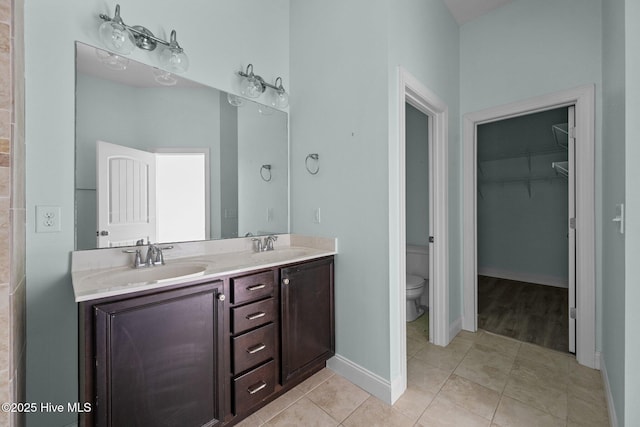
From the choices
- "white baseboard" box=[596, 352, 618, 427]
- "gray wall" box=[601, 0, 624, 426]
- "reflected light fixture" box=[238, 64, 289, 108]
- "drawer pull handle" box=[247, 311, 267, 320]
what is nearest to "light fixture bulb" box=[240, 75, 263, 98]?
"reflected light fixture" box=[238, 64, 289, 108]

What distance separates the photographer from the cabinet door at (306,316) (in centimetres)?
163

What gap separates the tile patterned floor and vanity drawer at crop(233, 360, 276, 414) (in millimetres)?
139

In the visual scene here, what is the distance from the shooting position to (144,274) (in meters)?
1.41

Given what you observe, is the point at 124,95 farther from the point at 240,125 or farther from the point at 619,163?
the point at 619,163

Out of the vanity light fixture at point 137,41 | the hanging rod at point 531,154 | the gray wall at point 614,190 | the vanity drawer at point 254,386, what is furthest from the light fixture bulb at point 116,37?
the hanging rod at point 531,154

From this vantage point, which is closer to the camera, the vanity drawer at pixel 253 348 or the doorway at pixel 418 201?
the vanity drawer at pixel 253 348

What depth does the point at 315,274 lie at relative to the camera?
181 cm

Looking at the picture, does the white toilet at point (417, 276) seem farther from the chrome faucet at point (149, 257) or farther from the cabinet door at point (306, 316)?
the chrome faucet at point (149, 257)

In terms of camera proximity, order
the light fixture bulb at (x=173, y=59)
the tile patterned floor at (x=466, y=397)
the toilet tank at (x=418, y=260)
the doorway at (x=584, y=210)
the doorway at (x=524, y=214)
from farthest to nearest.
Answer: the doorway at (x=524, y=214) < the toilet tank at (x=418, y=260) < the doorway at (x=584, y=210) < the light fixture bulb at (x=173, y=59) < the tile patterned floor at (x=466, y=397)

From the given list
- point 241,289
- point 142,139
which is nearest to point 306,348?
point 241,289

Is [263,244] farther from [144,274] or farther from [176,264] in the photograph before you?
[144,274]

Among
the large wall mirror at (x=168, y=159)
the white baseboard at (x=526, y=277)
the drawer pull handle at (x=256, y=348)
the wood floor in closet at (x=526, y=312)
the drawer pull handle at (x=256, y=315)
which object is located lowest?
the wood floor in closet at (x=526, y=312)

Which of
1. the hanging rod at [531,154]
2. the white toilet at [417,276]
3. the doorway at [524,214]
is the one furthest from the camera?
the hanging rod at [531,154]

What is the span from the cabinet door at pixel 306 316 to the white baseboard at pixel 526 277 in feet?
12.2
